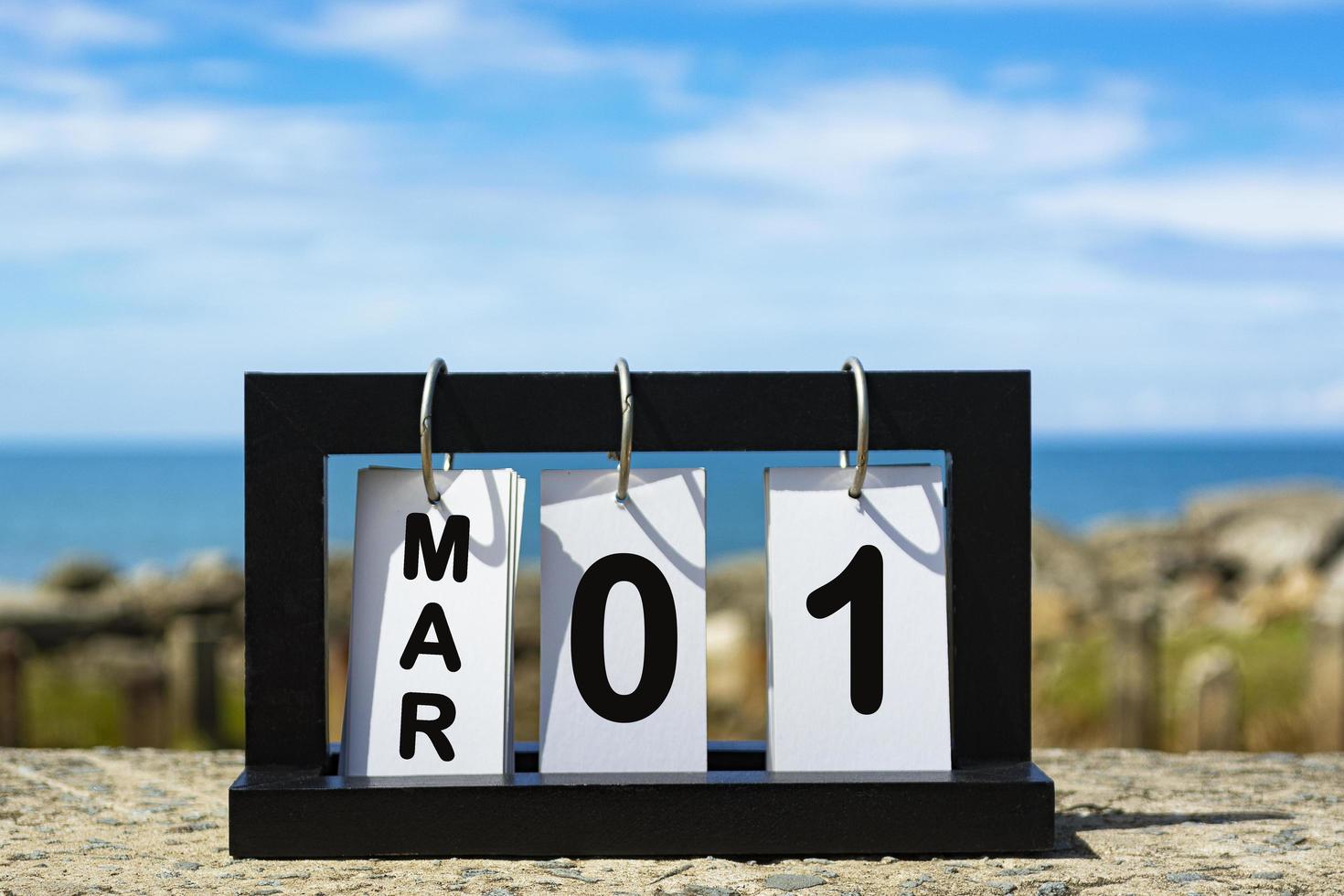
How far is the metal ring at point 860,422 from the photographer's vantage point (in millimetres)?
2023

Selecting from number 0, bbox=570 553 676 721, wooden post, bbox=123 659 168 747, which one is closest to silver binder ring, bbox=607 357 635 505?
number 0, bbox=570 553 676 721

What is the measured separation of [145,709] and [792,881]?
20.4 feet

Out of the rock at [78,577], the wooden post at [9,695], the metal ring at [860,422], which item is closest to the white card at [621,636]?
the metal ring at [860,422]

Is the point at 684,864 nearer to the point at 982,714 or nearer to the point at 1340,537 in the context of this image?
the point at 982,714

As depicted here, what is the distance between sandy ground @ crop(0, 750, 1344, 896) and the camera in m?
1.87

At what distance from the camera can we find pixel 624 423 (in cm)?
198

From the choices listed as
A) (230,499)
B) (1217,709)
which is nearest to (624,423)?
(1217,709)

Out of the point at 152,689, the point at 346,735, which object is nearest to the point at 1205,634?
the point at 152,689

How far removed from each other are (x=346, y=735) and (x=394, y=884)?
0.27m

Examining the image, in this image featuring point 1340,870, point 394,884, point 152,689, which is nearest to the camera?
point 394,884

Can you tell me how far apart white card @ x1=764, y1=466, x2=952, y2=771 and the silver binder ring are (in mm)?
237

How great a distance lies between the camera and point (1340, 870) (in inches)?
78.7

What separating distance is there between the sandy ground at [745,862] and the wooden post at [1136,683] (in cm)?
480

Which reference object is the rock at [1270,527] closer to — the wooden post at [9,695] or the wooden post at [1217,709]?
the wooden post at [1217,709]
